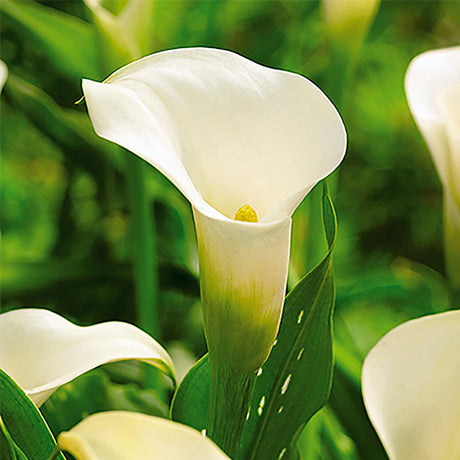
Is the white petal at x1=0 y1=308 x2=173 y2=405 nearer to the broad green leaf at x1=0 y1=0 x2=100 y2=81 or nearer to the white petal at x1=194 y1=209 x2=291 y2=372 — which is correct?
the white petal at x1=194 y1=209 x2=291 y2=372

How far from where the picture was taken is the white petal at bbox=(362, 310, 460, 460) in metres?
0.22

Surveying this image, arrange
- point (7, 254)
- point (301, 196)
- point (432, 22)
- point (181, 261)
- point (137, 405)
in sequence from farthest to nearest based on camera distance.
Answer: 1. point (432, 22)
2. point (7, 254)
3. point (181, 261)
4. point (137, 405)
5. point (301, 196)

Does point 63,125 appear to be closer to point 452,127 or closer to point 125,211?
point 125,211

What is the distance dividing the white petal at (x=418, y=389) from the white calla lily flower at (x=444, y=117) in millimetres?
69

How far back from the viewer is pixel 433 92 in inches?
11.8

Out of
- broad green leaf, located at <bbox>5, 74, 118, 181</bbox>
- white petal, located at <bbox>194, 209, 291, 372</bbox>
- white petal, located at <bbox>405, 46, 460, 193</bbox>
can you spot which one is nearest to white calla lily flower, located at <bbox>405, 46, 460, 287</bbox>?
white petal, located at <bbox>405, 46, 460, 193</bbox>

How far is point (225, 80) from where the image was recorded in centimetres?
22

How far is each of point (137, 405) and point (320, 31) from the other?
0.49 meters

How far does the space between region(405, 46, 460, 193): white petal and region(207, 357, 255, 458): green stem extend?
0.12m

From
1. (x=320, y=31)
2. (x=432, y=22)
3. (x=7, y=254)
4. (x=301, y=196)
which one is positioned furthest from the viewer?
(x=432, y=22)

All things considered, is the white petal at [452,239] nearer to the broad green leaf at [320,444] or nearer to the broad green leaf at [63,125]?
the broad green leaf at [320,444]

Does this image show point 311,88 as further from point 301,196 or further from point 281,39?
point 281,39

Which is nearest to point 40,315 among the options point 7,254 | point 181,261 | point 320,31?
point 181,261

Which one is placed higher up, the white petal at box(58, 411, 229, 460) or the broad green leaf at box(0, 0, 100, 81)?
the white petal at box(58, 411, 229, 460)
